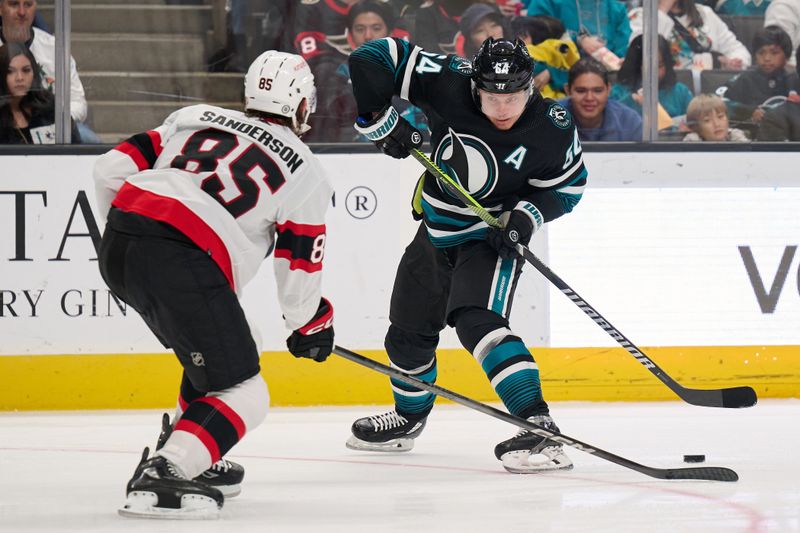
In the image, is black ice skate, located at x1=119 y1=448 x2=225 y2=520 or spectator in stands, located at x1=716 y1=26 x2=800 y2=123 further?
spectator in stands, located at x1=716 y1=26 x2=800 y2=123

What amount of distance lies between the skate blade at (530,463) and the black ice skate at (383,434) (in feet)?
1.95

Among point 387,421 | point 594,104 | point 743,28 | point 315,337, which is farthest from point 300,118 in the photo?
point 743,28

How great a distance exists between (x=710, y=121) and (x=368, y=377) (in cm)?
173

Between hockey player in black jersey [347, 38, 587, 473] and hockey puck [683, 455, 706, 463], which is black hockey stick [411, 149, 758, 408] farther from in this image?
hockey puck [683, 455, 706, 463]

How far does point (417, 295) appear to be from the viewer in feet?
12.3

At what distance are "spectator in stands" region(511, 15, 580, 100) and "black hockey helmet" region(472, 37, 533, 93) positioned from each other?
5.25 ft

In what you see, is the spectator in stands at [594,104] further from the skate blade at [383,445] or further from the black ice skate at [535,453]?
the black ice skate at [535,453]

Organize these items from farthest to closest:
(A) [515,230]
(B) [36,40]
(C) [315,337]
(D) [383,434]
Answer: (B) [36,40] → (D) [383,434] → (A) [515,230] → (C) [315,337]

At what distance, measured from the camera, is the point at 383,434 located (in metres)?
3.82

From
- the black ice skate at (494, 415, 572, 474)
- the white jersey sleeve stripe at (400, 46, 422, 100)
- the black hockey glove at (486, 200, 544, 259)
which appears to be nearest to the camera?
the black ice skate at (494, 415, 572, 474)

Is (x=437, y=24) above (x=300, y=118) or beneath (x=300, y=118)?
beneath

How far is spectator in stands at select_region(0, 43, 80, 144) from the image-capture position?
15.5 ft

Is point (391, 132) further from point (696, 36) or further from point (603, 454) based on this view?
point (696, 36)

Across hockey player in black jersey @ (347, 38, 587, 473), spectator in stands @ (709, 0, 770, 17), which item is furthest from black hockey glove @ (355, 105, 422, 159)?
spectator in stands @ (709, 0, 770, 17)
